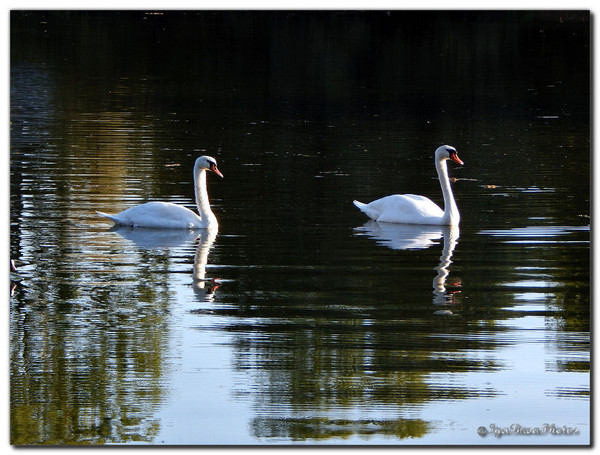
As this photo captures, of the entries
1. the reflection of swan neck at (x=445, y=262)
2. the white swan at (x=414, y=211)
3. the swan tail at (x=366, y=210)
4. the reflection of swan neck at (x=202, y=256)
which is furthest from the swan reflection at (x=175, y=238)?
the reflection of swan neck at (x=445, y=262)

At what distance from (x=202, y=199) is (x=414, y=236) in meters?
2.02

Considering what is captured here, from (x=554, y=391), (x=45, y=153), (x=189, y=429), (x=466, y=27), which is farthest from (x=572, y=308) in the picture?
(x=45, y=153)

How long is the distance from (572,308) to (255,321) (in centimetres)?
217

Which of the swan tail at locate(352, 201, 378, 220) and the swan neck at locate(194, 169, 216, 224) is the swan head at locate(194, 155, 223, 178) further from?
the swan tail at locate(352, 201, 378, 220)

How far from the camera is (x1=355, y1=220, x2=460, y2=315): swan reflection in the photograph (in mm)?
11758

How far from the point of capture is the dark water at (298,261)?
7.99m

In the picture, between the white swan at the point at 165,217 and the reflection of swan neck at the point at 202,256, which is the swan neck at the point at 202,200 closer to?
the white swan at the point at 165,217

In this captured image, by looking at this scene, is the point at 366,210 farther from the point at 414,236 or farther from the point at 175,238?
the point at 175,238

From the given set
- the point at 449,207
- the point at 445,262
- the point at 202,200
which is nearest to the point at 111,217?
the point at 202,200

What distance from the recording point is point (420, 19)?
10305 millimetres

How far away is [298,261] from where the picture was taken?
1136cm

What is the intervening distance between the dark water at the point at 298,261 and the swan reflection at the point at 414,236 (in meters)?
0.04

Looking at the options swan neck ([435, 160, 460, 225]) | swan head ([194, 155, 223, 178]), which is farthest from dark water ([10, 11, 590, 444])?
swan head ([194, 155, 223, 178])

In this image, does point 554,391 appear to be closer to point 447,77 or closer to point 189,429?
point 189,429
